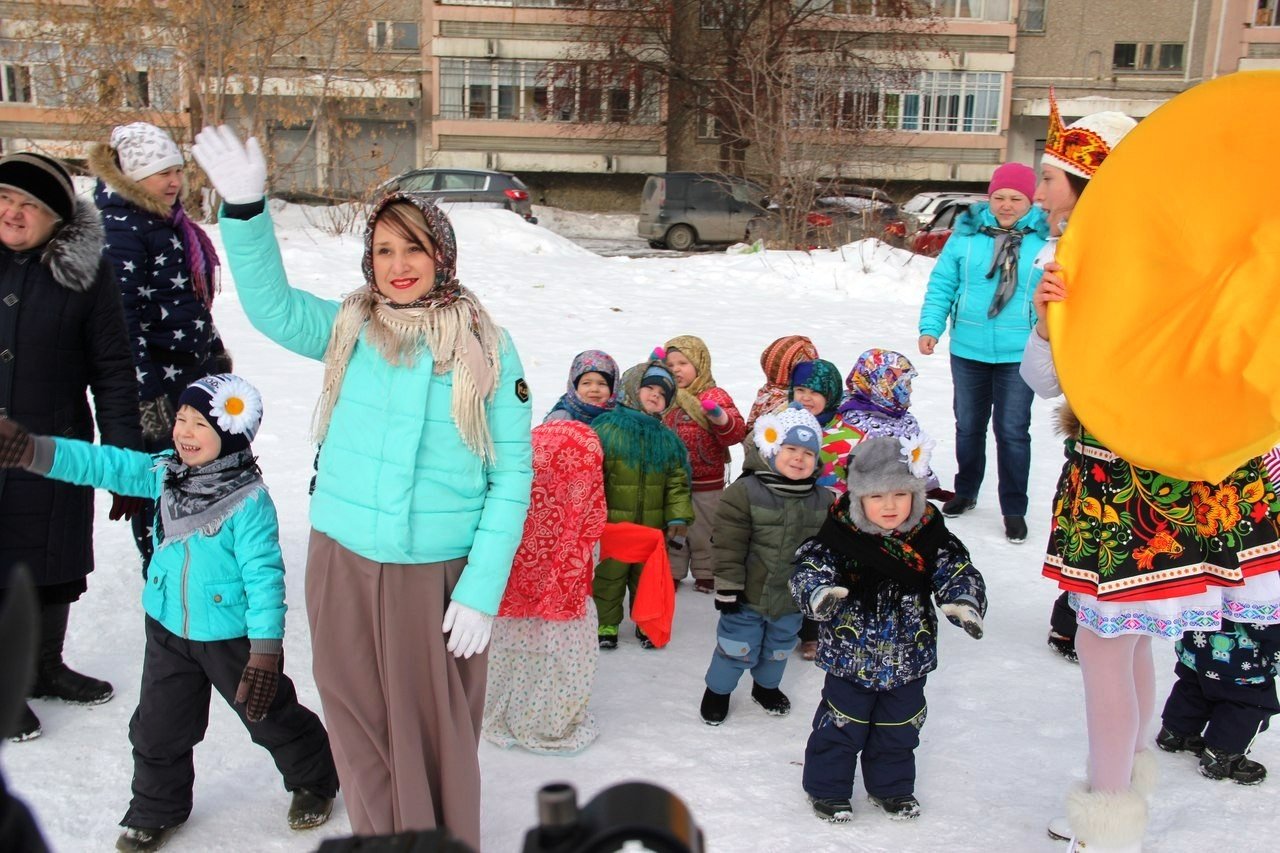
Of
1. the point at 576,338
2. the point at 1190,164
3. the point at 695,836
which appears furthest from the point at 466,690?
the point at 576,338

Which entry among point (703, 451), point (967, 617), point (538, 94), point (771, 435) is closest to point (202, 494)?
point (771, 435)

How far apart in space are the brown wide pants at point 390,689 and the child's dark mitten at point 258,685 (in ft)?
0.75

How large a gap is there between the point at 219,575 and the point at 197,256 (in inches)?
70.1

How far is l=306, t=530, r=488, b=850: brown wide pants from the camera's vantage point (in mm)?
2557

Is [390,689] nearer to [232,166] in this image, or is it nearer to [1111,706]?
[232,166]

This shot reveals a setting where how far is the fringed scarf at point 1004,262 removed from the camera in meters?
5.46

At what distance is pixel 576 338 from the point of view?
9.73 m

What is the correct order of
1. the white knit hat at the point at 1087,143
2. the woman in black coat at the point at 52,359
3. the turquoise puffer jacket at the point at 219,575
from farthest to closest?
1. the woman in black coat at the point at 52,359
2. the white knit hat at the point at 1087,143
3. the turquoise puffer jacket at the point at 219,575

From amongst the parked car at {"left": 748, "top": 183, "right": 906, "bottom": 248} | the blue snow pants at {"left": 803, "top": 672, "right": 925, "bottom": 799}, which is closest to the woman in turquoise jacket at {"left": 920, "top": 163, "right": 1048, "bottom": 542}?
the blue snow pants at {"left": 803, "top": 672, "right": 925, "bottom": 799}

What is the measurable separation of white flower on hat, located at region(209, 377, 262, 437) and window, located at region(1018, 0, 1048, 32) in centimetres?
3727

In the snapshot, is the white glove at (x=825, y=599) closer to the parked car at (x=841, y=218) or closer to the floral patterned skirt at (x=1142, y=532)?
the floral patterned skirt at (x=1142, y=532)

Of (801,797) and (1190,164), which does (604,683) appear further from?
(1190,164)

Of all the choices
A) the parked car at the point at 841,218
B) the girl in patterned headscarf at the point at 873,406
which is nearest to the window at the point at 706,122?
the parked car at the point at 841,218

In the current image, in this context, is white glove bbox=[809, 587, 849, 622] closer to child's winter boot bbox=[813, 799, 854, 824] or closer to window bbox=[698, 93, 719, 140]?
child's winter boot bbox=[813, 799, 854, 824]
